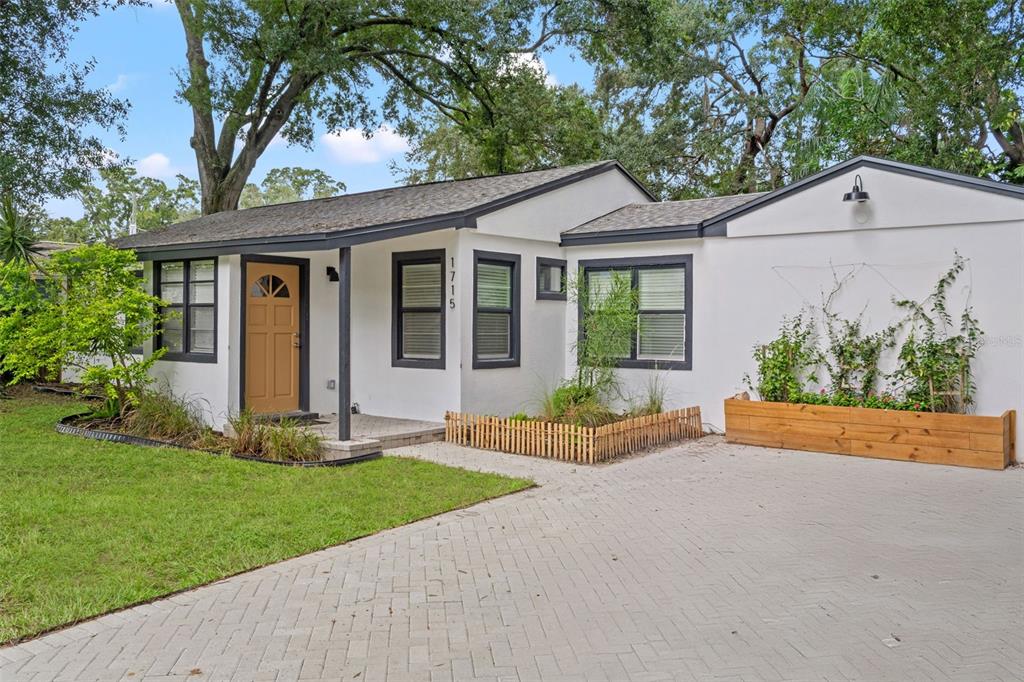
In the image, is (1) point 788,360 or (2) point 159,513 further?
(1) point 788,360

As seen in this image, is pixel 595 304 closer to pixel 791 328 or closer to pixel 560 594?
pixel 791 328

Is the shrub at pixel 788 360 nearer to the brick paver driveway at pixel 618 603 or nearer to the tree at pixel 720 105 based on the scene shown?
the brick paver driveway at pixel 618 603

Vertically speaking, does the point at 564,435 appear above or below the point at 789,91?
below

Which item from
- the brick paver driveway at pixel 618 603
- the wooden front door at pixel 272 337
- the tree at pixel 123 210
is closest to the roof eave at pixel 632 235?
the wooden front door at pixel 272 337

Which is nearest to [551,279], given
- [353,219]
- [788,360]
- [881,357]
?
[353,219]

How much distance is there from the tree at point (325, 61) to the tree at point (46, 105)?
7.34 feet

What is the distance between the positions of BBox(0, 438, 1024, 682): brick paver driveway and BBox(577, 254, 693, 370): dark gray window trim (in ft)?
14.5

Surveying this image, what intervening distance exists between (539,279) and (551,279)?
14.2 inches

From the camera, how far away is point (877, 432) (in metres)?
9.43

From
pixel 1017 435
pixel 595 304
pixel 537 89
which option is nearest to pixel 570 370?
pixel 595 304

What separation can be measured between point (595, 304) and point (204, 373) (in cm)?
583

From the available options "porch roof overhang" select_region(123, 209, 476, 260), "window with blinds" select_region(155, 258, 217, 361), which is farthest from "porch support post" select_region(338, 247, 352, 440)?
"window with blinds" select_region(155, 258, 217, 361)

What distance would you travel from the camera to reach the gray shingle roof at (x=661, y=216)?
11721 millimetres

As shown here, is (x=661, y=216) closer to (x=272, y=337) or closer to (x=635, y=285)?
(x=635, y=285)
